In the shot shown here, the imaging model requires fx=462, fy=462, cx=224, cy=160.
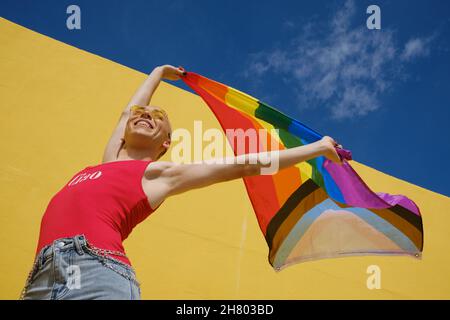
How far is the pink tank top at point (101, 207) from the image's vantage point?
121 centimetres

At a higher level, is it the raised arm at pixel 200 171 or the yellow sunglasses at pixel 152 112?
the yellow sunglasses at pixel 152 112

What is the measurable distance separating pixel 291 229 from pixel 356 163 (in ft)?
7.58

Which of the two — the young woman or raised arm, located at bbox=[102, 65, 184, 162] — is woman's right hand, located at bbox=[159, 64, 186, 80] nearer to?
raised arm, located at bbox=[102, 65, 184, 162]

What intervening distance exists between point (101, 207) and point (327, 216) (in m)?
1.31

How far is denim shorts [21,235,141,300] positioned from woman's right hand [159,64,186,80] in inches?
48.6

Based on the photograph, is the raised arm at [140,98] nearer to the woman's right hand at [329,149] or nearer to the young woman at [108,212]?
the young woman at [108,212]

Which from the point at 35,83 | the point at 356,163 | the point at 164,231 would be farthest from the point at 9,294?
the point at 356,163

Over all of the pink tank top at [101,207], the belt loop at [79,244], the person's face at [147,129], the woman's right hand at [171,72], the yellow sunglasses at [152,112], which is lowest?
Result: the belt loop at [79,244]

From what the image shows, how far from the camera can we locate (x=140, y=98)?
1.97m

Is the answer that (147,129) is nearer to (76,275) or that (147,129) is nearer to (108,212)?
(108,212)

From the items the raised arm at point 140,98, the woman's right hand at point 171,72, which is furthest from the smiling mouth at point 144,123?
the woman's right hand at point 171,72

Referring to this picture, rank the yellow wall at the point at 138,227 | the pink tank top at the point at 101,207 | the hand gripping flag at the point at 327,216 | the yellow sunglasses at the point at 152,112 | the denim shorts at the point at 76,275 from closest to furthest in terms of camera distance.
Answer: the denim shorts at the point at 76,275 < the pink tank top at the point at 101,207 < the yellow sunglasses at the point at 152,112 < the hand gripping flag at the point at 327,216 < the yellow wall at the point at 138,227

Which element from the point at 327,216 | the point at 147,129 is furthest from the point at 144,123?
the point at 327,216

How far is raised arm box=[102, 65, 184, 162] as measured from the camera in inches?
67.6
